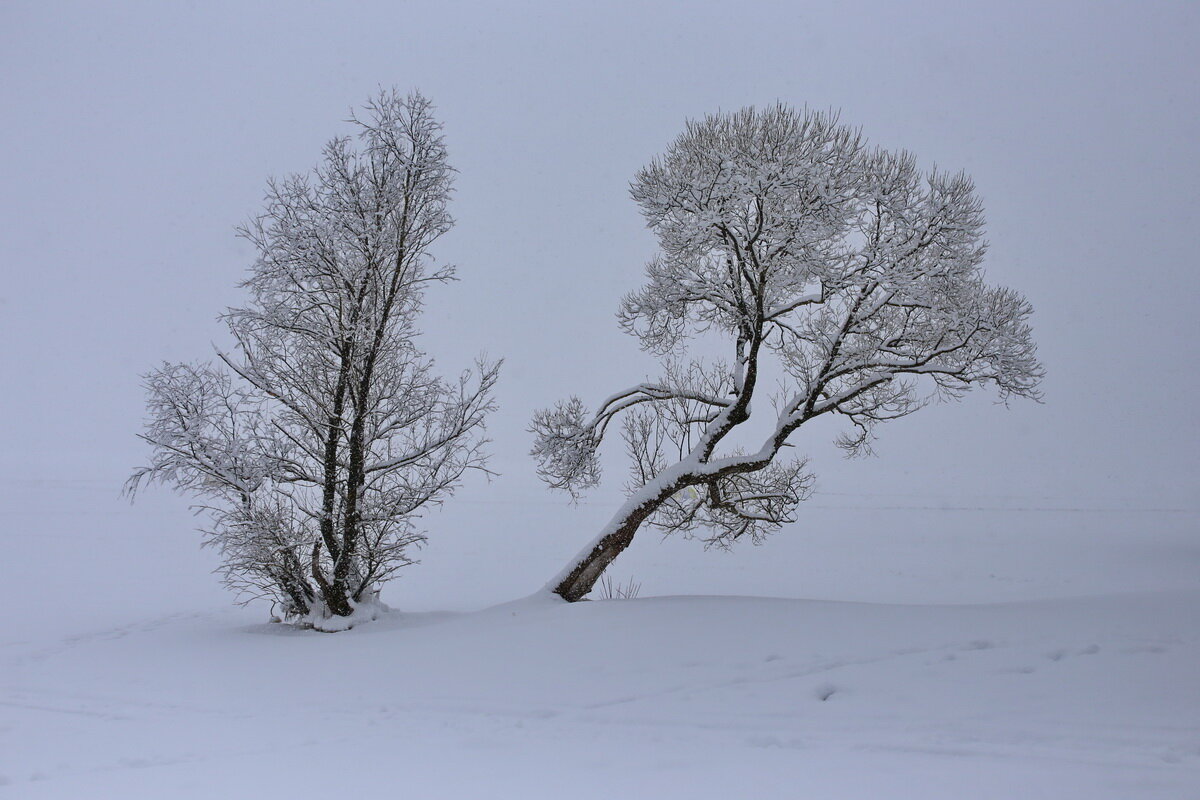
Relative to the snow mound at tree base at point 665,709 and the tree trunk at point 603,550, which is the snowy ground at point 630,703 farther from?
the tree trunk at point 603,550

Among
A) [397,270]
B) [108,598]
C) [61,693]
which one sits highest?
[397,270]

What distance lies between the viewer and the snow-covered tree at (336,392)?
453 inches

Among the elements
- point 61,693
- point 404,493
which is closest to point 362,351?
point 404,493

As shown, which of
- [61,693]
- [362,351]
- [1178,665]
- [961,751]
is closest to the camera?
[961,751]

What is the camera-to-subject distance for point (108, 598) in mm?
17125

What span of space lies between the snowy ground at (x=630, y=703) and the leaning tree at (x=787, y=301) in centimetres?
311

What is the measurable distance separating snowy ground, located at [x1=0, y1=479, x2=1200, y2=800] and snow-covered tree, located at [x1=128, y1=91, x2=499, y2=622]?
157 centimetres

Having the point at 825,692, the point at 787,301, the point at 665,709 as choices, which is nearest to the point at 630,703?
the point at 665,709

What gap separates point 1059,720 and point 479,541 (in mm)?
25801

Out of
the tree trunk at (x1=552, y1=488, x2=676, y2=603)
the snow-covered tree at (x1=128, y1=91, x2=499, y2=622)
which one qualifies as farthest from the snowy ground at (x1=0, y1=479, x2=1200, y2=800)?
the snow-covered tree at (x1=128, y1=91, x2=499, y2=622)

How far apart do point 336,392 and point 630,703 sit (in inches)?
302

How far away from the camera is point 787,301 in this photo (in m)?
12.3

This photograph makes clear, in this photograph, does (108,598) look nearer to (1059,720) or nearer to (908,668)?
(908,668)

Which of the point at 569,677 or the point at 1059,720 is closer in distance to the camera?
the point at 1059,720
